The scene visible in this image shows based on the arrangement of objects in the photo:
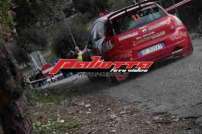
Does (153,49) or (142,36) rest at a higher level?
(142,36)

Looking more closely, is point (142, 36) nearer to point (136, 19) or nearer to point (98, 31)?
point (136, 19)

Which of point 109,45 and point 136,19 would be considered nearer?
point 109,45

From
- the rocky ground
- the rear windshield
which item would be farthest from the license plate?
the rocky ground

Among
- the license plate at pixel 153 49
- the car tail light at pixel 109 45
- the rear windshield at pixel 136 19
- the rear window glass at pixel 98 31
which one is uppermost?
the rear windshield at pixel 136 19

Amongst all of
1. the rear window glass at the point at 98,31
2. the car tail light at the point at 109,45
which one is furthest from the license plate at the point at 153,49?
the rear window glass at the point at 98,31

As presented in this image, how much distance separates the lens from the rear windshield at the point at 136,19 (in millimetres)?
15336

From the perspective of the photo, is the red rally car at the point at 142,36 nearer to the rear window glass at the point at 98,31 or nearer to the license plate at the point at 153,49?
the license plate at the point at 153,49

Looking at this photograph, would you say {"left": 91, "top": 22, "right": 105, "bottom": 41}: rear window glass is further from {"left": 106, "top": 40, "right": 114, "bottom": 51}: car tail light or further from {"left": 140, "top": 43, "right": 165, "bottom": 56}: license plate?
{"left": 140, "top": 43, "right": 165, "bottom": 56}: license plate

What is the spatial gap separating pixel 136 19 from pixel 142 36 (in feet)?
1.74

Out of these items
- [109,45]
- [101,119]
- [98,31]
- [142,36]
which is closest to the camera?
[101,119]

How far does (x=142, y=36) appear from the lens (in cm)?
1517

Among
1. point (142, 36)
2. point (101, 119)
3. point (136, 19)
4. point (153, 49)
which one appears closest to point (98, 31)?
point (136, 19)

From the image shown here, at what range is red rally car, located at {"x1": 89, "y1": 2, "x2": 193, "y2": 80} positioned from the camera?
1512cm

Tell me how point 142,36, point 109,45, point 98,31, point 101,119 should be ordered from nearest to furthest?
1. point 101,119
2. point 142,36
3. point 109,45
4. point 98,31
